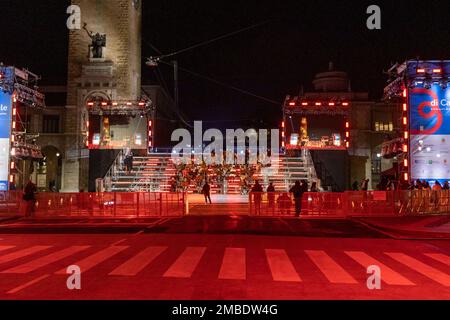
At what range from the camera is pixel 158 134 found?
52875 millimetres

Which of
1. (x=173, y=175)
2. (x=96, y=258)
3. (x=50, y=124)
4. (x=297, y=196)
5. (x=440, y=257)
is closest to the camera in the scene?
(x=96, y=258)

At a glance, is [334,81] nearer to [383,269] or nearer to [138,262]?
[383,269]

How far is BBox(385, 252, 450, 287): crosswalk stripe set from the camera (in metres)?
9.34

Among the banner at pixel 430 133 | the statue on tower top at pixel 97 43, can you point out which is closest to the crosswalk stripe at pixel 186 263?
the banner at pixel 430 133

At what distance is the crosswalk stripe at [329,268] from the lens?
30.3 ft

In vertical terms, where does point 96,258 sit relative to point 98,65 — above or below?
below

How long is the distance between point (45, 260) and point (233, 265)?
4.05 meters

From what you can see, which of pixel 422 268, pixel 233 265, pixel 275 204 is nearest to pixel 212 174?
pixel 275 204

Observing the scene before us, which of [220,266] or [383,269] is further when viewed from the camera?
[220,266]

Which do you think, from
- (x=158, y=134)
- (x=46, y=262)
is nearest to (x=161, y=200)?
(x=46, y=262)

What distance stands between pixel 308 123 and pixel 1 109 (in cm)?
2259

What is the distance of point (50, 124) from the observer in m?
52.4
